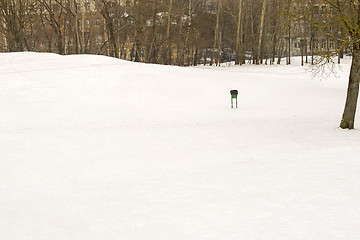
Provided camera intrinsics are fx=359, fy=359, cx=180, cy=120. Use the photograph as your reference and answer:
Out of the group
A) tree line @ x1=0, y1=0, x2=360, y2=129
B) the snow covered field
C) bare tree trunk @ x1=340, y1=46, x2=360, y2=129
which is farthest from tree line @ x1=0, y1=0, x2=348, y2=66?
bare tree trunk @ x1=340, y1=46, x2=360, y2=129

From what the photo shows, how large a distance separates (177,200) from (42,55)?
25.5 metres

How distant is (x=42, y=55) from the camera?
29219mm

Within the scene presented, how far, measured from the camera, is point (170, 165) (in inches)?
394

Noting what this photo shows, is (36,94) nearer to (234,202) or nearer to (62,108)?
(62,108)

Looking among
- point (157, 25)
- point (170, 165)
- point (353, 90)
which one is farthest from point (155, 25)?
point (170, 165)

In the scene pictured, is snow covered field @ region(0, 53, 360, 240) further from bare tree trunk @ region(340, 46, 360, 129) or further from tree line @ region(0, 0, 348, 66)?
tree line @ region(0, 0, 348, 66)

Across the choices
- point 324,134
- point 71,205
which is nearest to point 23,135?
point 71,205

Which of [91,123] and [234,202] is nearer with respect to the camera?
[234,202]

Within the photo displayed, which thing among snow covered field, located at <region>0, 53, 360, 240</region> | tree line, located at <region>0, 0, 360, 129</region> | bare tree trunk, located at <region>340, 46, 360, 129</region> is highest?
tree line, located at <region>0, 0, 360, 129</region>

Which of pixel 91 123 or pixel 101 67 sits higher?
pixel 101 67

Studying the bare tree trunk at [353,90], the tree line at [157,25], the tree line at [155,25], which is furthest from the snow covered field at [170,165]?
the tree line at [155,25]

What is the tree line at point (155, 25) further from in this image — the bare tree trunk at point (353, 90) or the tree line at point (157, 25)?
the bare tree trunk at point (353, 90)

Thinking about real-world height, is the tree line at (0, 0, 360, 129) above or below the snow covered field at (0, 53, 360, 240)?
above

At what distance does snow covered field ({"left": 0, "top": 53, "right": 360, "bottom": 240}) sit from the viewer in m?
6.12
